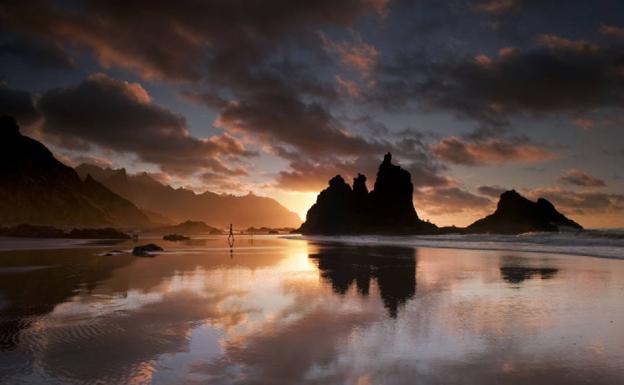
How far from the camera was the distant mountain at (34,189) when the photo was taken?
449 feet

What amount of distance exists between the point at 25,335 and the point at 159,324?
301cm

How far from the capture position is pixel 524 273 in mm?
23078

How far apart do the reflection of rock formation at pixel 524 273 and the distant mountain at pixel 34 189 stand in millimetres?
140181

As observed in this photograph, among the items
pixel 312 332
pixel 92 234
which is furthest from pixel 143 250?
pixel 92 234

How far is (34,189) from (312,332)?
171562mm

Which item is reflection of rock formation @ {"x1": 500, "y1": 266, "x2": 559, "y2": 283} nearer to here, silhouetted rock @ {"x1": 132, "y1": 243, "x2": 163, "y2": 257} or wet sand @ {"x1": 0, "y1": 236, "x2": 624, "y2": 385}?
wet sand @ {"x1": 0, "y1": 236, "x2": 624, "y2": 385}

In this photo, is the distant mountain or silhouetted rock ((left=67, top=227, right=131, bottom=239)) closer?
silhouetted rock ((left=67, top=227, right=131, bottom=239))

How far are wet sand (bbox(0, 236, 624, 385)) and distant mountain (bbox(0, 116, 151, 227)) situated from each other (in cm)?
13552

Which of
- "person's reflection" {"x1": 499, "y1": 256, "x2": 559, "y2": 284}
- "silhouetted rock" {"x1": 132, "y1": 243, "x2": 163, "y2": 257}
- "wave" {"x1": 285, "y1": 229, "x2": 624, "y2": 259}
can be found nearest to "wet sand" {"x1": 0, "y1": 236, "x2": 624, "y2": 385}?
"person's reflection" {"x1": 499, "y1": 256, "x2": 559, "y2": 284}

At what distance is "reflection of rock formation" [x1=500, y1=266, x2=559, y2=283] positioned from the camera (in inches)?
822

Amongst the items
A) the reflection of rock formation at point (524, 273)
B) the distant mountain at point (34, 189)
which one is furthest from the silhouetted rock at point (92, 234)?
the reflection of rock formation at point (524, 273)

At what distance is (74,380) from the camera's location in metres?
6.82

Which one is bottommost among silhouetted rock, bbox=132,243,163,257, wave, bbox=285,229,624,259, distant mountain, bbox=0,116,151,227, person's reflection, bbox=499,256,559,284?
silhouetted rock, bbox=132,243,163,257

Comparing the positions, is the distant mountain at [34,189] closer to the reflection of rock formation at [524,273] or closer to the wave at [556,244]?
the wave at [556,244]
